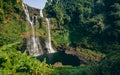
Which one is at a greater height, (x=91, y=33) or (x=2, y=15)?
(x=2, y=15)

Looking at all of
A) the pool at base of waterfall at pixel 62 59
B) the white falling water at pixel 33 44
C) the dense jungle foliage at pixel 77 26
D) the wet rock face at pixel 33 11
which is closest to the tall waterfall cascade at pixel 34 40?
the white falling water at pixel 33 44

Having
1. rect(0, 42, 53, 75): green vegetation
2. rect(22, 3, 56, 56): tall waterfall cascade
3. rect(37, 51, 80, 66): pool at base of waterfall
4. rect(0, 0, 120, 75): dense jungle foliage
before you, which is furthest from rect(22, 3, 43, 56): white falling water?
rect(0, 42, 53, 75): green vegetation

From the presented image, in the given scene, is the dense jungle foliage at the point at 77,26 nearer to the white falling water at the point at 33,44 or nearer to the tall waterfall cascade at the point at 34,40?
the tall waterfall cascade at the point at 34,40

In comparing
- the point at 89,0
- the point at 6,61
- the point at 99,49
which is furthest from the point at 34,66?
the point at 89,0

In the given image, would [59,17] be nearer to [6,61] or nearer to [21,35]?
[21,35]

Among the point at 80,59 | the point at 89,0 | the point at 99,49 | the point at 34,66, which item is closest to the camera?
the point at 34,66

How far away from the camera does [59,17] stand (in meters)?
61.4

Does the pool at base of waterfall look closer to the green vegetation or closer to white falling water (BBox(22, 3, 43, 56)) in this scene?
white falling water (BBox(22, 3, 43, 56))

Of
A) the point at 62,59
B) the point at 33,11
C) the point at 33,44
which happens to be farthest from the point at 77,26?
the point at 62,59

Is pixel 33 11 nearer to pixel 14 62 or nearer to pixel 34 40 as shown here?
pixel 34 40

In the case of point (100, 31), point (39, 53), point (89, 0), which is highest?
point (89, 0)

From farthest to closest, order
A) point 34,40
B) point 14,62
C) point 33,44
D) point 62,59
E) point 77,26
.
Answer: point 77,26 → point 34,40 → point 33,44 → point 62,59 → point 14,62

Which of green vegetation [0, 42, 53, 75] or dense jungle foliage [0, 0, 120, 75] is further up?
green vegetation [0, 42, 53, 75]

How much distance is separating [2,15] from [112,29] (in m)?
17.4
